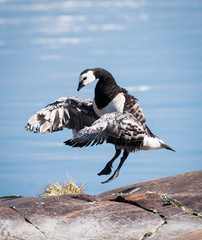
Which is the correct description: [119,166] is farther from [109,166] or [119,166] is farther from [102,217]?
[102,217]

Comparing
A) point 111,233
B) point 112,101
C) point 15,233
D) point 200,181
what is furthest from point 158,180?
point 15,233

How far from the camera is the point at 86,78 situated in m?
10.8

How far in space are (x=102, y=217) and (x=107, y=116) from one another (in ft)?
8.45

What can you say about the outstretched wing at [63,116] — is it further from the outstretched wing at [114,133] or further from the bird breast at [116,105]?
the outstretched wing at [114,133]

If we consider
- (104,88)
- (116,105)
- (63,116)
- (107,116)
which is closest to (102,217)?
(107,116)

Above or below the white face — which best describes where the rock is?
below

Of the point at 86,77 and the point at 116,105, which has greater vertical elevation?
the point at 86,77

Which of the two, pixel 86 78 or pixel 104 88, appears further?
pixel 104 88

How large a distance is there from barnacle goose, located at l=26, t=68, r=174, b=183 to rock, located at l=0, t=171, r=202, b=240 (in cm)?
167

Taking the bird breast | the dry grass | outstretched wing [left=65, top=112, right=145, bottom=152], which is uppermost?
the bird breast

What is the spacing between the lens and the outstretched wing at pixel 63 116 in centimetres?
1090

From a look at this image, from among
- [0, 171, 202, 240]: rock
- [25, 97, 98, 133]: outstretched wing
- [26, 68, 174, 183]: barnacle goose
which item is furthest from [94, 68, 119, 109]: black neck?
[0, 171, 202, 240]: rock

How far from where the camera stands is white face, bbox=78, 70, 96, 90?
1077cm

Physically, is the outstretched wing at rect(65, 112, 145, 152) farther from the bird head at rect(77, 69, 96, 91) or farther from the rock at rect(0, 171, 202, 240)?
the bird head at rect(77, 69, 96, 91)
